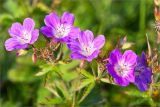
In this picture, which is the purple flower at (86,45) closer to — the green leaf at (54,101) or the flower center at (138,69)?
the flower center at (138,69)

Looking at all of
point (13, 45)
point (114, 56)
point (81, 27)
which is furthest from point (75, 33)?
point (81, 27)

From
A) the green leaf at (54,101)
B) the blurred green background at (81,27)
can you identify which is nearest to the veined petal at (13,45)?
the green leaf at (54,101)

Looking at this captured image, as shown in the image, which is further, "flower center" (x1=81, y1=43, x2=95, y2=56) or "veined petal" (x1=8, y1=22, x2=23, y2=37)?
"veined petal" (x1=8, y1=22, x2=23, y2=37)

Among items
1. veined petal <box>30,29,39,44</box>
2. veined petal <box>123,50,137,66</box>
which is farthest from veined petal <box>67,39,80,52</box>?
veined petal <box>123,50,137,66</box>

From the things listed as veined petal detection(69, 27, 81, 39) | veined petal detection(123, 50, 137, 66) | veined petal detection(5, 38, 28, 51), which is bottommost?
veined petal detection(123, 50, 137, 66)

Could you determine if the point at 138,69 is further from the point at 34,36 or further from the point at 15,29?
the point at 15,29

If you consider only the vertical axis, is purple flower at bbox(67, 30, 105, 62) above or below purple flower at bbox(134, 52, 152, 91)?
above

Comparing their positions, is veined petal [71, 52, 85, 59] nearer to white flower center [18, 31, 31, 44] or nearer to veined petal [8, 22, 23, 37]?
white flower center [18, 31, 31, 44]
